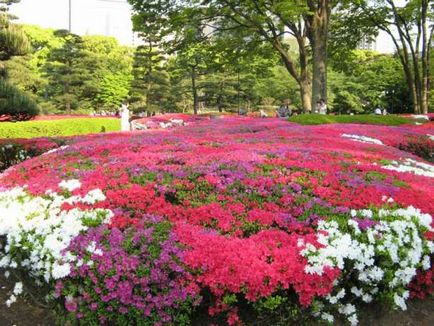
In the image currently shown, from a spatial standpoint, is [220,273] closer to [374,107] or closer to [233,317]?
[233,317]

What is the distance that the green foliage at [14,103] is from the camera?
346 inches

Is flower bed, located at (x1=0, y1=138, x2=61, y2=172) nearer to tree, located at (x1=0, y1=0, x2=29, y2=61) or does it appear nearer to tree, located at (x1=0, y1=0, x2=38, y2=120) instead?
tree, located at (x1=0, y1=0, x2=38, y2=120)

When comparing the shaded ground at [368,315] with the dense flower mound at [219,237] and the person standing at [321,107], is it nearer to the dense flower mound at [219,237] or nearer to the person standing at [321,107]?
the dense flower mound at [219,237]

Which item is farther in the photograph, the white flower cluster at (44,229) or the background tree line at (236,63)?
the background tree line at (236,63)

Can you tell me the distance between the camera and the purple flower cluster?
2.99 metres

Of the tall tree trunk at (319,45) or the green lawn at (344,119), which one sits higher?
the tall tree trunk at (319,45)

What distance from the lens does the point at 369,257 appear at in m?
3.43

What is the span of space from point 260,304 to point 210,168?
2.11 meters

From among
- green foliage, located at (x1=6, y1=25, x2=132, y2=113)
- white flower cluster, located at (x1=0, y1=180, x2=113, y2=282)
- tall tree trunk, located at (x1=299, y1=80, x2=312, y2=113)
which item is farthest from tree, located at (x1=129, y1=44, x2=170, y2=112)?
white flower cluster, located at (x1=0, y1=180, x2=113, y2=282)

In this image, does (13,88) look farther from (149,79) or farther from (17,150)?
(149,79)

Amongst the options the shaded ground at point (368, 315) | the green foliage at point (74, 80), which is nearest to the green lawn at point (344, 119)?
the shaded ground at point (368, 315)

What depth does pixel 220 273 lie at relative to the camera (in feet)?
9.94

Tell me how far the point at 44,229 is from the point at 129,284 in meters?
1.08

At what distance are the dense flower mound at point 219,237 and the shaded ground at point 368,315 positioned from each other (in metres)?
0.12
